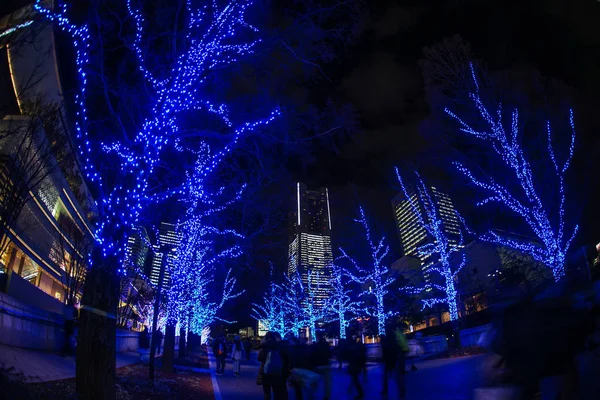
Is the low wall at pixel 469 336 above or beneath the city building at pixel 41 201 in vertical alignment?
beneath

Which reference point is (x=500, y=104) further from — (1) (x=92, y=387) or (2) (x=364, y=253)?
(2) (x=364, y=253)

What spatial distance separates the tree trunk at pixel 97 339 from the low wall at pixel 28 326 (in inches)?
224

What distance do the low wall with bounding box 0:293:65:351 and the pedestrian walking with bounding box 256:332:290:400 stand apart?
6.79 m

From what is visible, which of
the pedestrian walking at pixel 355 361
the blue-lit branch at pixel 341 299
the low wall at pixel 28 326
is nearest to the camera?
the pedestrian walking at pixel 355 361

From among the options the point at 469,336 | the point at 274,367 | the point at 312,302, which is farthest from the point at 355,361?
the point at 312,302

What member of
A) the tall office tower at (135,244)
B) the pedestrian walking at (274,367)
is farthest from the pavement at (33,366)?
the pedestrian walking at (274,367)

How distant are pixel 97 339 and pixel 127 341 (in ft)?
71.1

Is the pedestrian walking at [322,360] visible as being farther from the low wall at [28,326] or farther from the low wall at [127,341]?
the low wall at [127,341]

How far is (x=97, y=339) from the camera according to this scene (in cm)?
546

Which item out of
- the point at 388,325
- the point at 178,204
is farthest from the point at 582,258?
the point at 178,204

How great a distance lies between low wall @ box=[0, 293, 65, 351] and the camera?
31.7ft

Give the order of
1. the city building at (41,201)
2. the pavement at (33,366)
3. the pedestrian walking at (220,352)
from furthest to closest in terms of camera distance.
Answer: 1. the pedestrian walking at (220,352)
2. the city building at (41,201)
3. the pavement at (33,366)

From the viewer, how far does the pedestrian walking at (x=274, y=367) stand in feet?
23.3

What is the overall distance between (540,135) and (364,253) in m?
18.9
